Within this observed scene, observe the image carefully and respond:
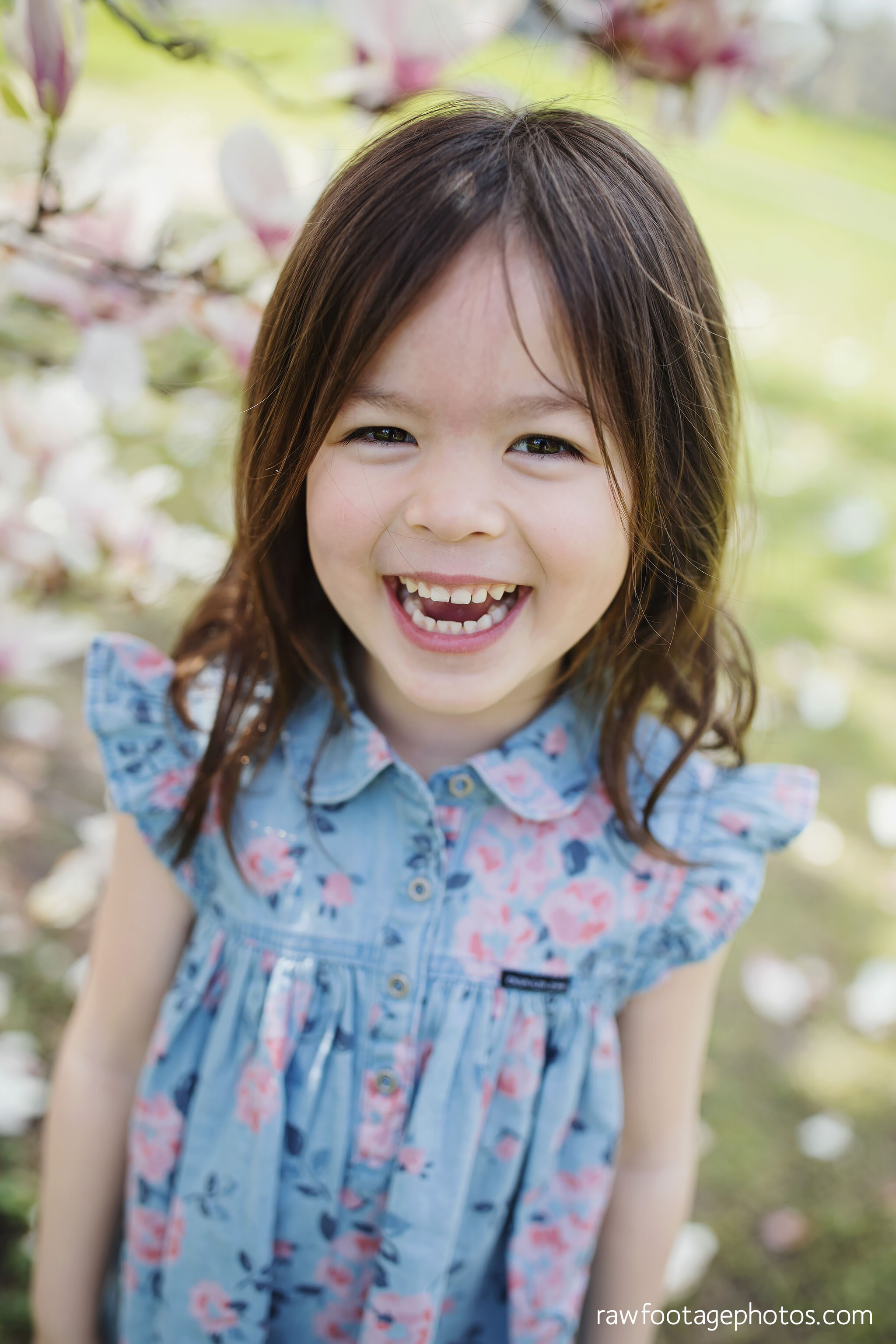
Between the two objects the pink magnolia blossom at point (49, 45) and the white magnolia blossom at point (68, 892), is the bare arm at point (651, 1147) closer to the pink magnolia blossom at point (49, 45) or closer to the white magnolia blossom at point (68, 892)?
the pink magnolia blossom at point (49, 45)

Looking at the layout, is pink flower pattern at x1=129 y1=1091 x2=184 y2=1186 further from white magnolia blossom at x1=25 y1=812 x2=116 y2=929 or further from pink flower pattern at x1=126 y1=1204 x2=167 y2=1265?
white magnolia blossom at x1=25 y1=812 x2=116 y2=929

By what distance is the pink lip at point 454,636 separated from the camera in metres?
0.88

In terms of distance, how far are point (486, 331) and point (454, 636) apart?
0.23 metres

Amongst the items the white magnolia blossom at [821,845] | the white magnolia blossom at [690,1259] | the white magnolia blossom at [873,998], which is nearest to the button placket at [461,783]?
the white magnolia blossom at [690,1259]

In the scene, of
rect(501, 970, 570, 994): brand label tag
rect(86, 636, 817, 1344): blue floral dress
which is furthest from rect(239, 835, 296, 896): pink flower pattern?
rect(501, 970, 570, 994): brand label tag

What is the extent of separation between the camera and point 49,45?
0.86 m

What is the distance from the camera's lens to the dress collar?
1004mm

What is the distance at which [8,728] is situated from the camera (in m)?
2.33

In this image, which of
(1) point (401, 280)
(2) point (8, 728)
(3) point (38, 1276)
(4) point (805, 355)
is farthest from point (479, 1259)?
(4) point (805, 355)

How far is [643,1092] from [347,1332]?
1.24 ft

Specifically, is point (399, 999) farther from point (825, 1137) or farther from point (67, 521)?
point (825, 1137)

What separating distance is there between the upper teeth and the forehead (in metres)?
0.14

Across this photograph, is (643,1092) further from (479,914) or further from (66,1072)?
(66,1072)

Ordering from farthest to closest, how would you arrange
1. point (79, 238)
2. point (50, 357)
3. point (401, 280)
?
point (50, 357) < point (79, 238) < point (401, 280)
